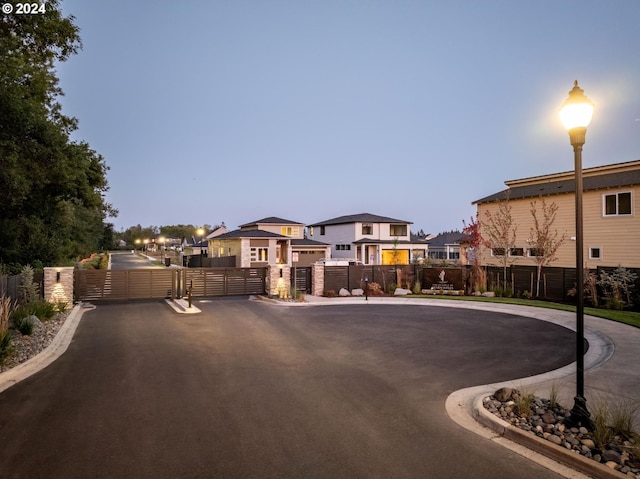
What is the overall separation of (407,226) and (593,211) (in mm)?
32227

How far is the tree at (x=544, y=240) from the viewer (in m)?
22.7

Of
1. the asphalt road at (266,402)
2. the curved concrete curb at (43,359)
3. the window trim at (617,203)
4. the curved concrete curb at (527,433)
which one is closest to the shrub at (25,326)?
the curved concrete curb at (43,359)

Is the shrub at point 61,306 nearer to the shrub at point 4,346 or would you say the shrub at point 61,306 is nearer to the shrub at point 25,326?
the shrub at point 25,326

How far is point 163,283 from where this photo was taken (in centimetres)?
2155

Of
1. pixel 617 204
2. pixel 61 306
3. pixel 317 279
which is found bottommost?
pixel 61 306

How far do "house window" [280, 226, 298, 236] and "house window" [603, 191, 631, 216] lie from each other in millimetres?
35477

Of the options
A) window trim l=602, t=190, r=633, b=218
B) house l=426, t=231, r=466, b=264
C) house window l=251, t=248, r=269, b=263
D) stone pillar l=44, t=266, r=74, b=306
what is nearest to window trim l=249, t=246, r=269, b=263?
house window l=251, t=248, r=269, b=263

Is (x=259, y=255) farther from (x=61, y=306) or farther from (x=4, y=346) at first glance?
(x=4, y=346)

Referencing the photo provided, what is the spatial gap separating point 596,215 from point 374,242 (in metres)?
29.3

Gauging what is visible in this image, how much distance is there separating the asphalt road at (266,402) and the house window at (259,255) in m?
29.9

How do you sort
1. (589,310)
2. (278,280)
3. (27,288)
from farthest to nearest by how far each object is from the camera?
(278,280), (589,310), (27,288)

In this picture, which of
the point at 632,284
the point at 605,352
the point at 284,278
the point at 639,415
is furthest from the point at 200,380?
the point at 632,284

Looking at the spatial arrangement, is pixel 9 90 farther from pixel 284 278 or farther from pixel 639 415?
pixel 639 415

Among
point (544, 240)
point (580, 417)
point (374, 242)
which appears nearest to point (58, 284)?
point (580, 417)
